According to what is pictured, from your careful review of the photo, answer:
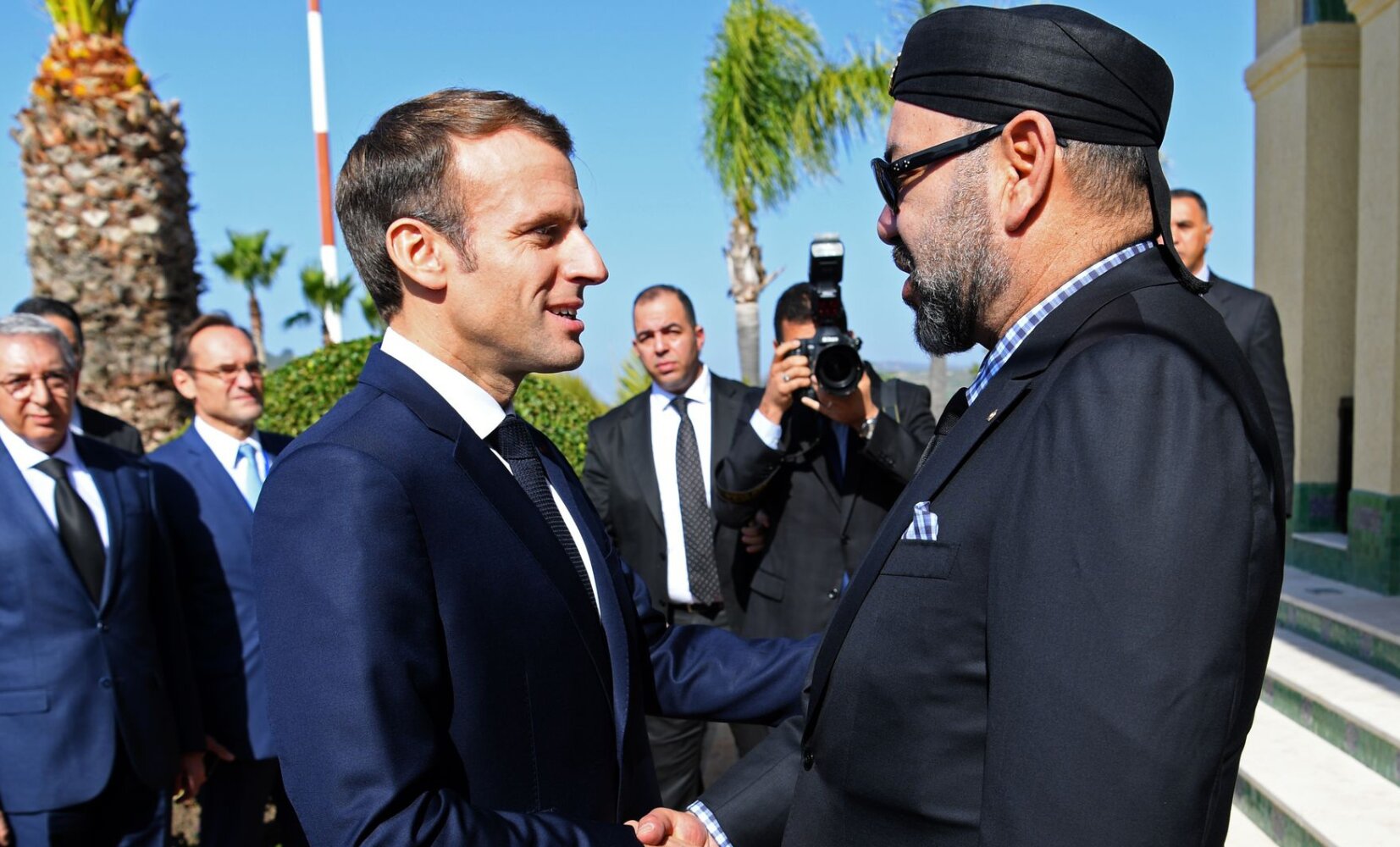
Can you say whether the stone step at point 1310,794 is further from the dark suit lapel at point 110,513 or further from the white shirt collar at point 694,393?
the dark suit lapel at point 110,513

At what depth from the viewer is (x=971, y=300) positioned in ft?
5.41

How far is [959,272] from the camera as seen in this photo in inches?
64.8

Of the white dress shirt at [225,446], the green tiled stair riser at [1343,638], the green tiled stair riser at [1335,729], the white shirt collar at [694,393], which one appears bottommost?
the green tiled stair riser at [1335,729]

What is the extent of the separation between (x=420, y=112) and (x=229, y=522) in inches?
113

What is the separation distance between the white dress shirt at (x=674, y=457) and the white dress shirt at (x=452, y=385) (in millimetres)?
3003

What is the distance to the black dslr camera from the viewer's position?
3881mm

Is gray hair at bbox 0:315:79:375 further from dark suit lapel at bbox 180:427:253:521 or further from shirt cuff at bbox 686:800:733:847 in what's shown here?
shirt cuff at bbox 686:800:733:847

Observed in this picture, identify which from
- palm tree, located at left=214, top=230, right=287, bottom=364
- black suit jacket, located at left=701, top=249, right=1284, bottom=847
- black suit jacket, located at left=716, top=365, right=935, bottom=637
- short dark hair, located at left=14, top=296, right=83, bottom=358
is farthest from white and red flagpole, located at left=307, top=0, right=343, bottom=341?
palm tree, located at left=214, top=230, right=287, bottom=364

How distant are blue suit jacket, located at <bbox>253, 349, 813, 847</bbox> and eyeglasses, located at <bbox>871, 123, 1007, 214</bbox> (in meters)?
0.80

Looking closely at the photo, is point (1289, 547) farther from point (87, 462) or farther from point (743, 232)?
point (743, 232)

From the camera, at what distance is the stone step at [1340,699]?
12.3 ft

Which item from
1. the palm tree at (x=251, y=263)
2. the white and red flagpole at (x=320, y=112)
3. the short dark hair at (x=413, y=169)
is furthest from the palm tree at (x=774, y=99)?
the palm tree at (x=251, y=263)

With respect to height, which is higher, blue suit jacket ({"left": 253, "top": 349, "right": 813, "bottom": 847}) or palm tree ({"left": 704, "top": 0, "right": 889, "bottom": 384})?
palm tree ({"left": 704, "top": 0, "right": 889, "bottom": 384})

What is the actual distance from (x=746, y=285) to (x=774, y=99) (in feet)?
9.11
